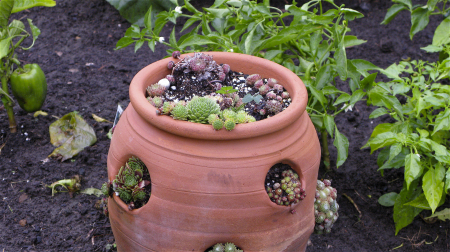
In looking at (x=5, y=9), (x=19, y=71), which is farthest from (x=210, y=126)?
(x=19, y=71)

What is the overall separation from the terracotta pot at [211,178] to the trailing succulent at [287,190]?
0.03m

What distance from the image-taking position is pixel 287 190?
1.58 meters

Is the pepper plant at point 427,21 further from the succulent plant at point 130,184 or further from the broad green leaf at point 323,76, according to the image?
the succulent plant at point 130,184

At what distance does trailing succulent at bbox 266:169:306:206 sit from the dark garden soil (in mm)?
769

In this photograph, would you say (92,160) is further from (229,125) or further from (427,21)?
(427,21)

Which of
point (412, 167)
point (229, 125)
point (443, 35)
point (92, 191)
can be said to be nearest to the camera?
point (229, 125)

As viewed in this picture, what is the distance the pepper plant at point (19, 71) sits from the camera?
2416 mm

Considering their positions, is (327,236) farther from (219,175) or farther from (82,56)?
(82,56)

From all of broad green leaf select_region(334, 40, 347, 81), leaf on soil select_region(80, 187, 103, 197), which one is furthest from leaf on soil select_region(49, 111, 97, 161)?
broad green leaf select_region(334, 40, 347, 81)

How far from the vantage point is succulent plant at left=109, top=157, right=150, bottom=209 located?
161cm

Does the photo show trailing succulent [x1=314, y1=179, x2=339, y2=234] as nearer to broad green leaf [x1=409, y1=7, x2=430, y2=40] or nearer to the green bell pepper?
broad green leaf [x1=409, y1=7, x2=430, y2=40]

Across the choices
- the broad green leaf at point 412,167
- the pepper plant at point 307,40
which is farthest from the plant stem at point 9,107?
the broad green leaf at point 412,167

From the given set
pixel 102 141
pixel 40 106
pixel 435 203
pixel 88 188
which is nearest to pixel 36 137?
pixel 40 106

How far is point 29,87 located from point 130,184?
1.54 metres
